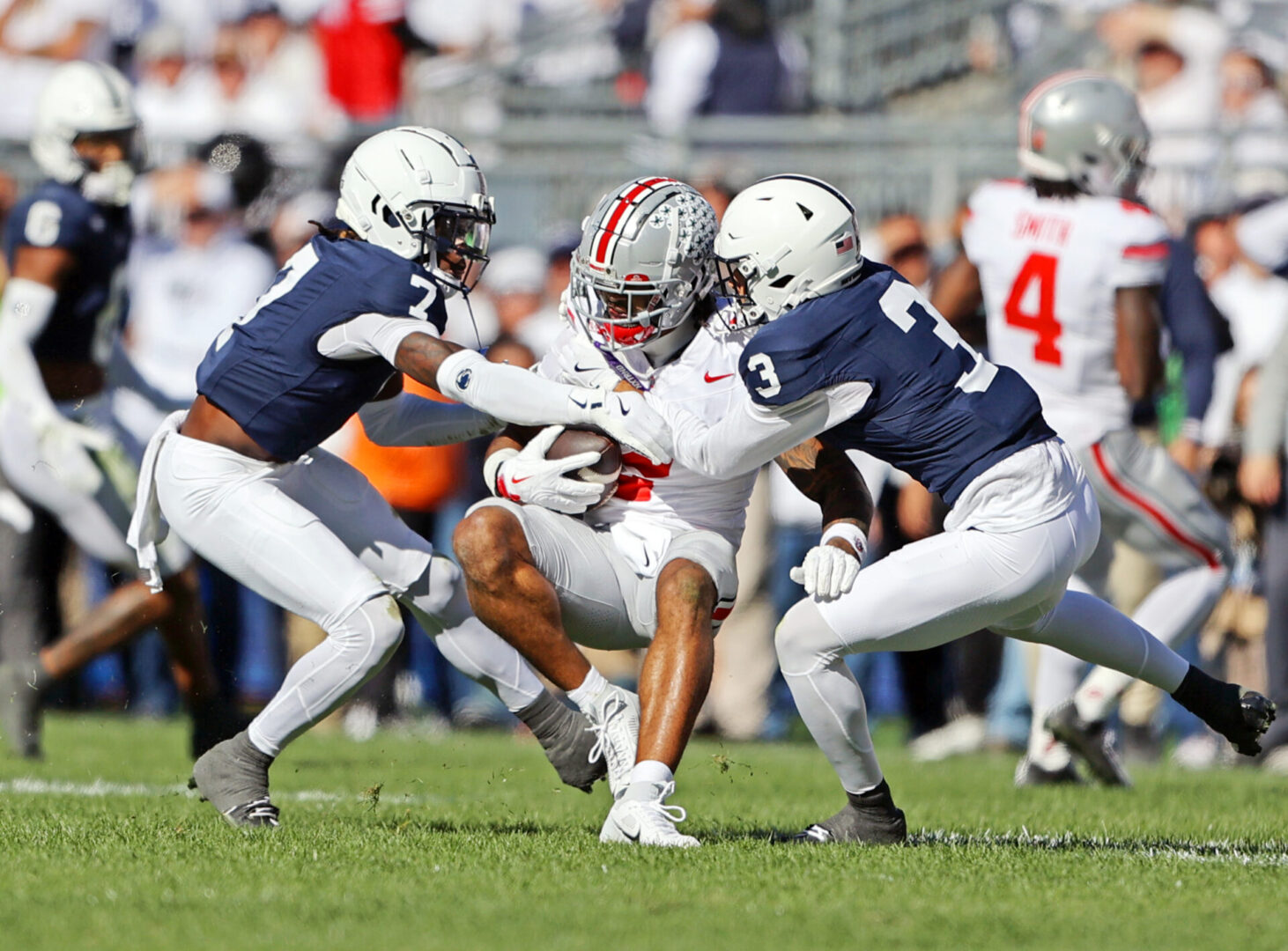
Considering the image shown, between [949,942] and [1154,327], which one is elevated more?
[1154,327]

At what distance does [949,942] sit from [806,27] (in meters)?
9.78

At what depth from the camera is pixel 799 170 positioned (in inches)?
397

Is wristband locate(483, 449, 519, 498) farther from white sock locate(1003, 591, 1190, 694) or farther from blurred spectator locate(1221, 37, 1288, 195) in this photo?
blurred spectator locate(1221, 37, 1288, 195)

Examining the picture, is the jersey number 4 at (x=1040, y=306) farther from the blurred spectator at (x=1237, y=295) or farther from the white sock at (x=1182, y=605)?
the blurred spectator at (x=1237, y=295)

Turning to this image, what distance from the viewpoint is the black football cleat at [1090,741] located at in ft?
22.8

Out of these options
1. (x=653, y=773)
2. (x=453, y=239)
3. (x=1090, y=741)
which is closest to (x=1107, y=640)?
(x=653, y=773)

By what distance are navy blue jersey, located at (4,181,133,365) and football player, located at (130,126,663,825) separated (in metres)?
2.37

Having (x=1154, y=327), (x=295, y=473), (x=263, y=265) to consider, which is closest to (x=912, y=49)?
(x=263, y=265)

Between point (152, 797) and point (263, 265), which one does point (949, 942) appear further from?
point (263, 265)

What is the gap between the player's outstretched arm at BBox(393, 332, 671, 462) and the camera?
4797 millimetres

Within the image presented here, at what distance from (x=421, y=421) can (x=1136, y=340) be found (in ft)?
9.66

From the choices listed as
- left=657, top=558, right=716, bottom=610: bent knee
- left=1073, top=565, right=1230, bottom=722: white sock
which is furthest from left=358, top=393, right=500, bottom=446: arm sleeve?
left=1073, top=565, right=1230, bottom=722: white sock

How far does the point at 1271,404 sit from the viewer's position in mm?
7562

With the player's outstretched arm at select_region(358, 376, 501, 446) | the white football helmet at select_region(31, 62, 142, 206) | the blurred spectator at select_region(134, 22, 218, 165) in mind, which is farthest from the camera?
the blurred spectator at select_region(134, 22, 218, 165)
